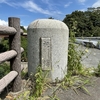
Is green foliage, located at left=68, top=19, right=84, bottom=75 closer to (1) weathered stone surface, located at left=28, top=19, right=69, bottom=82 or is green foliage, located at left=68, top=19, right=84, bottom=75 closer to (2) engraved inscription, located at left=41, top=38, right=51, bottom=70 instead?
(1) weathered stone surface, located at left=28, top=19, right=69, bottom=82

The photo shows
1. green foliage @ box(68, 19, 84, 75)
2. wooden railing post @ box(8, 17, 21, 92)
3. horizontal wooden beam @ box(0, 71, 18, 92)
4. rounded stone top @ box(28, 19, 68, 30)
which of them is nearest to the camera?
horizontal wooden beam @ box(0, 71, 18, 92)

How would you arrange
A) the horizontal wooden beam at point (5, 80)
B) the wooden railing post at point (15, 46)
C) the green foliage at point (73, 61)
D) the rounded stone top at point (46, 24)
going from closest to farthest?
the horizontal wooden beam at point (5, 80), the wooden railing post at point (15, 46), the rounded stone top at point (46, 24), the green foliage at point (73, 61)

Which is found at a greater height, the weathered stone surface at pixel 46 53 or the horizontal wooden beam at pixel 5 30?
the horizontal wooden beam at pixel 5 30

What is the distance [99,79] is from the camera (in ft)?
11.1

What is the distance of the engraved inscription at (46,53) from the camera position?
2.94 m

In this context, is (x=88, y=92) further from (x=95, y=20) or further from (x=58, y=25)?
(x=95, y=20)

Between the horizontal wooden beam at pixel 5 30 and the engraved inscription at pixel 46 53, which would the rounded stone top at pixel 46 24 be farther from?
the horizontal wooden beam at pixel 5 30

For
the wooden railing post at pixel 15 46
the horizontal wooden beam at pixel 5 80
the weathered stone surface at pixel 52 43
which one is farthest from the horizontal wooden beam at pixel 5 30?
the horizontal wooden beam at pixel 5 80

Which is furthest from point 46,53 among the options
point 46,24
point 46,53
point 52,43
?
point 46,24

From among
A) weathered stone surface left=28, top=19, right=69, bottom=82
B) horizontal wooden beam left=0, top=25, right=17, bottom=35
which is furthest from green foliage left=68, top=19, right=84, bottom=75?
horizontal wooden beam left=0, top=25, right=17, bottom=35

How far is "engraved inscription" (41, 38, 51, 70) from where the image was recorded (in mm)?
2936

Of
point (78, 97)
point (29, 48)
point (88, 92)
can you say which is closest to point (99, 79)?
point (88, 92)

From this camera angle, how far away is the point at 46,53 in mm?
2973

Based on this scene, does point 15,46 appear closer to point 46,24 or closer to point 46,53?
point 46,53
